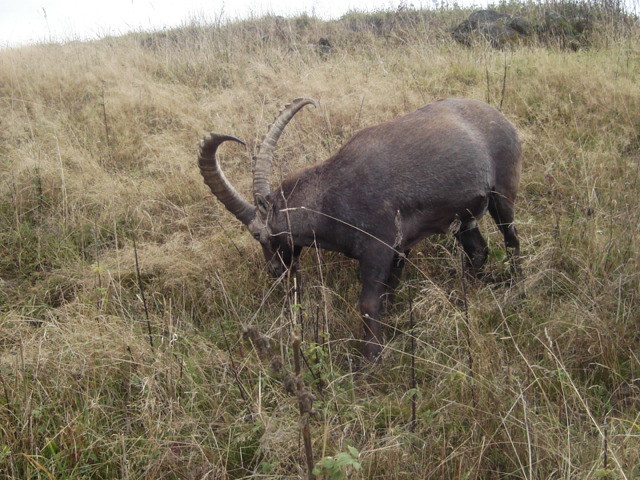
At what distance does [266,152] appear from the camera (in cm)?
403

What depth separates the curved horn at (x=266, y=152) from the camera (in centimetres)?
401

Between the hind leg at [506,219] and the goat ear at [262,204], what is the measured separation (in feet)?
5.47

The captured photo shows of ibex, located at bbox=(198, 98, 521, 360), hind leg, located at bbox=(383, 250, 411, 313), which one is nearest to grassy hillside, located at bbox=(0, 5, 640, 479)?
hind leg, located at bbox=(383, 250, 411, 313)

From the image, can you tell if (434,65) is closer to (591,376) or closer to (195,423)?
(591,376)

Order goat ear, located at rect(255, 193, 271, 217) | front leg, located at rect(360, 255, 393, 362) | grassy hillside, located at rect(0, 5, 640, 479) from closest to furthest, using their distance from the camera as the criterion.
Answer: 1. grassy hillside, located at rect(0, 5, 640, 479)
2. front leg, located at rect(360, 255, 393, 362)
3. goat ear, located at rect(255, 193, 271, 217)

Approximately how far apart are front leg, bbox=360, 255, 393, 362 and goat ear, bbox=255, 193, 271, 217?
80 centimetres

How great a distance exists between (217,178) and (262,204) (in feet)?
1.21

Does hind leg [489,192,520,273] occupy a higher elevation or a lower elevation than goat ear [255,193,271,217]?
lower

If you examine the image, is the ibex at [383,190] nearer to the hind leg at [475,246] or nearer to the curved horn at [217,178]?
the curved horn at [217,178]

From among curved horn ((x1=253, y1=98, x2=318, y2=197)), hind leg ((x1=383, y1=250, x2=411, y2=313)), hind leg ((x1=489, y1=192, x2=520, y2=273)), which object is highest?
curved horn ((x1=253, y1=98, x2=318, y2=197))

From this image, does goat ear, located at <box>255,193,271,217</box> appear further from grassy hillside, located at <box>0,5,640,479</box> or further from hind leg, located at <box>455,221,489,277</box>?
hind leg, located at <box>455,221,489,277</box>

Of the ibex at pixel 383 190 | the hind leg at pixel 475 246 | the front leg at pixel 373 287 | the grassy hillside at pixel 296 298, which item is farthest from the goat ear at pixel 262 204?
the hind leg at pixel 475 246

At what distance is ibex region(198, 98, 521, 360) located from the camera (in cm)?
371

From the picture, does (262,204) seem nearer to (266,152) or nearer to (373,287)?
(266,152)
